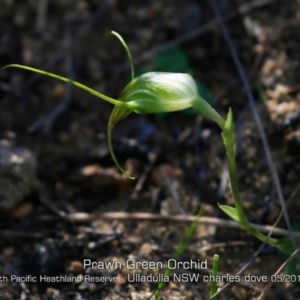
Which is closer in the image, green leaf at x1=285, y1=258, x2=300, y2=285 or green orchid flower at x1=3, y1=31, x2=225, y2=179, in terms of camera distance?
green orchid flower at x1=3, y1=31, x2=225, y2=179

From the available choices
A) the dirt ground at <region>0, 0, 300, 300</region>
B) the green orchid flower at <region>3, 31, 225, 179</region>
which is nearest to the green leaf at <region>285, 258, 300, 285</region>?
the dirt ground at <region>0, 0, 300, 300</region>

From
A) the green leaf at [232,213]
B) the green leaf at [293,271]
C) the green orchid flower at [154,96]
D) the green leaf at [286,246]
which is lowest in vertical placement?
the green leaf at [293,271]

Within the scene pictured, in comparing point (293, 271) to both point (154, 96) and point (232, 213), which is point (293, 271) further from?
point (154, 96)

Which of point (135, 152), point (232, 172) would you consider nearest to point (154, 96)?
point (232, 172)

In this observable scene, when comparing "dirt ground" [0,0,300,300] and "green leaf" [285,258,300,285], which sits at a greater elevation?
"dirt ground" [0,0,300,300]

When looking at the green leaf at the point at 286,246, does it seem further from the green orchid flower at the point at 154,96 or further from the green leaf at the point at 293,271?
the green orchid flower at the point at 154,96

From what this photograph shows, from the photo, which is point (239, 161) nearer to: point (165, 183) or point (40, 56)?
point (165, 183)

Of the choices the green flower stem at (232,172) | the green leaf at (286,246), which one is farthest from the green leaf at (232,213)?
the green leaf at (286,246)

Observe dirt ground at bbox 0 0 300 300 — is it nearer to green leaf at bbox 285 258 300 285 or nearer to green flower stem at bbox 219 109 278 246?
green leaf at bbox 285 258 300 285

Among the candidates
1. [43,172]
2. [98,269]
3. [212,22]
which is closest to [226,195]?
[98,269]
